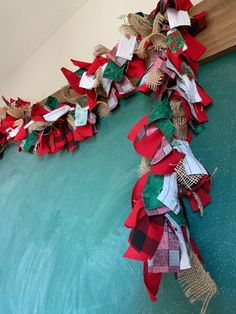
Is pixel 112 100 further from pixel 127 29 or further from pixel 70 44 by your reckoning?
pixel 70 44

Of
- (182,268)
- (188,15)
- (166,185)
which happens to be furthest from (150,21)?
(182,268)

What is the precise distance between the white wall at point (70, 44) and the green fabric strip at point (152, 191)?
1.54ft

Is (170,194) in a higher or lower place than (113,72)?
lower

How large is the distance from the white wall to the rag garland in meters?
0.20

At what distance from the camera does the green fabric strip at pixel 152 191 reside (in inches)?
16.5

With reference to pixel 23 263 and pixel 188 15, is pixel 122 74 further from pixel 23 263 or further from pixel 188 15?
pixel 23 263

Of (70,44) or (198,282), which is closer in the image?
(198,282)

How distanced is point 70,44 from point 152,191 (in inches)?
29.8

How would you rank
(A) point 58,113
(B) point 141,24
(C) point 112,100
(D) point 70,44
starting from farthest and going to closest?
1. (D) point 70,44
2. (A) point 58,113
3. (C) point 112,100
4. (B) point 141,24

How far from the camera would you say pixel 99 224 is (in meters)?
0.67

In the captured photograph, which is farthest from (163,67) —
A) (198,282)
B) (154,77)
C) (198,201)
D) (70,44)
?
(70,44)

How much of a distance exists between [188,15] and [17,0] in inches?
28.2

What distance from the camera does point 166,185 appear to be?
0.43 metres

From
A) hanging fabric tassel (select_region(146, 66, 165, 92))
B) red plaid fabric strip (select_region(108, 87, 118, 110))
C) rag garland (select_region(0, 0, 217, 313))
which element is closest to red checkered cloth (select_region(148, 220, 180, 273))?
rag garland (select_region(0, 0, 217, 313))
